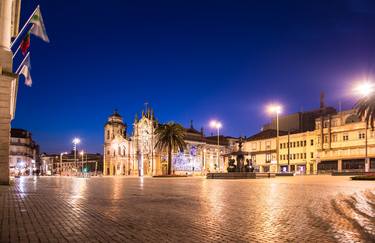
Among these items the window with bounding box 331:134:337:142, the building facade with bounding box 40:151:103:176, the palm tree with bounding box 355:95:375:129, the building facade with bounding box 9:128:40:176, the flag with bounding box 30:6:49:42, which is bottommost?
the building facade with bounding box 40:151:103:176

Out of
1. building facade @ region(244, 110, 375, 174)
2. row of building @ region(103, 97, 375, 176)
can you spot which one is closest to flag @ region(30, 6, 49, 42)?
row of building @ region(103, 97, 375, 176)

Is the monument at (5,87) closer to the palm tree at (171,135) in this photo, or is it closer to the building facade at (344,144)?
the palm tree at (171,135)

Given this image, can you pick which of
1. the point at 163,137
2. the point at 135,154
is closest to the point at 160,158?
the point at 135,154

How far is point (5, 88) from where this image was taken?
73.2 feet

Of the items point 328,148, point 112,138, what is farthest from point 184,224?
point 112,138

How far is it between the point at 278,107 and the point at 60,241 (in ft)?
161

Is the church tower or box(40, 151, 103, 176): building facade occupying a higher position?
the church tower

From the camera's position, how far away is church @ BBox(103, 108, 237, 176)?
10496cm

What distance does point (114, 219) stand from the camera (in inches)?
360

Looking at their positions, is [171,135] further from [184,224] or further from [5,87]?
[184,224]

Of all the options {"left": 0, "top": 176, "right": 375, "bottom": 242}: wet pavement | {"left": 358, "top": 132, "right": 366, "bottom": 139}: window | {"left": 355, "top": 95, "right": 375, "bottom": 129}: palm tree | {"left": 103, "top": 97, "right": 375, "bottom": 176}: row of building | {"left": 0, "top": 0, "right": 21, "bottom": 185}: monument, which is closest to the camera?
{"left": 0, "top": 176, "right": 375, "bottom": 242}: wet pavement

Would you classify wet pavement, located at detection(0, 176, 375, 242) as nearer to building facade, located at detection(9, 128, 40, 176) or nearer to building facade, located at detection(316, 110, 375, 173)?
building facade, located at detection(316, 110, 375, 173)

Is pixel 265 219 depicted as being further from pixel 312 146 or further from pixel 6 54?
pixel 312 146

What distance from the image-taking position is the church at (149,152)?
104963mm
